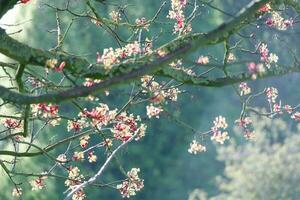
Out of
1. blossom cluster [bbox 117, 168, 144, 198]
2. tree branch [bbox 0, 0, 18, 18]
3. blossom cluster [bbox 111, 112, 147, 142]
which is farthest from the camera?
blossom cluster [bbox 117, 168, 144, 198]

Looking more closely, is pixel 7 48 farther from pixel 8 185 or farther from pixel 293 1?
pixel 8 185

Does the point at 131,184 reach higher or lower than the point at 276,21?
lower

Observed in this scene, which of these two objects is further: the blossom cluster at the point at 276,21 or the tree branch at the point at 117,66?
the blossom cluster at the point at 276,21

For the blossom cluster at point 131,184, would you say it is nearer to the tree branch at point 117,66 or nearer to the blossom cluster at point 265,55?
the blossom cluster at point 265,55

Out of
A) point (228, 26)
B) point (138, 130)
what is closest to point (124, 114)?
point (138, 130)

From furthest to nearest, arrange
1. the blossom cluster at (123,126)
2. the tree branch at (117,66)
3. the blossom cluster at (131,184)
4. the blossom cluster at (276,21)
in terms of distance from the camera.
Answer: the blossom cluster at (131,184) → the blossom cluster at (276,21) → the blossom cluster at (123,126) → the tree branch at (117,66)

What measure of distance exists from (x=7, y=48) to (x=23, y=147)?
46.8ft

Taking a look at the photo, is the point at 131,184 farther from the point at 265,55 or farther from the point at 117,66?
the point at 117,66

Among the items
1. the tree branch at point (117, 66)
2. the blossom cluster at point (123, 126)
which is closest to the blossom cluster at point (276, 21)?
the tree branch at point (117, 66)

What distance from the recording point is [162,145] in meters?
24.3

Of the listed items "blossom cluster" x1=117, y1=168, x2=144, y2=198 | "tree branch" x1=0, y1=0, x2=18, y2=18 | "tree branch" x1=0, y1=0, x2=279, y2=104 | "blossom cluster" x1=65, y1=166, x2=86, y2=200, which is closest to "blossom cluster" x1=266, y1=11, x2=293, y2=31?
"tree branch" x1=0, y1=0, x2=279, y2=104

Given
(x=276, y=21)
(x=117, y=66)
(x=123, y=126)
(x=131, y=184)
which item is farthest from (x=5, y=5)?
(x=276, y=21)

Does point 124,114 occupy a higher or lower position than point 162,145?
lower

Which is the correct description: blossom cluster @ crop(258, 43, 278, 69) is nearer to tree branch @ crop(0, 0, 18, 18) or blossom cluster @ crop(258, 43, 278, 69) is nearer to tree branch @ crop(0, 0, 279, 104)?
tree branch @ crop(0, 0, 279, 104)
